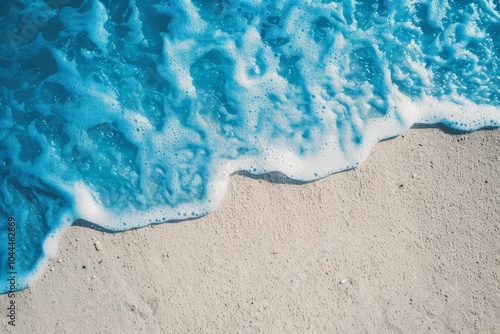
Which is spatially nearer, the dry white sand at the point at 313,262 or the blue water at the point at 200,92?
the dry white sand at the point at 313,262

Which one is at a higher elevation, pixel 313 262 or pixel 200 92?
pixel 200 92

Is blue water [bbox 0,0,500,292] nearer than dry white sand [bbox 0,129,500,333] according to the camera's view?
No

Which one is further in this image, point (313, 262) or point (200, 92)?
point (200, 92)

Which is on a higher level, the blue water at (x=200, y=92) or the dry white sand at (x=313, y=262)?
the blue water at (x=200, y=92)

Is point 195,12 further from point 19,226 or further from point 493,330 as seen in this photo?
point 493,330

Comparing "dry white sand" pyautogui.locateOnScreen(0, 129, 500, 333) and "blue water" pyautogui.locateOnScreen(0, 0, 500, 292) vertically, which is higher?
"blue water" pyautogui.locateOnScreen(0, 0, 500, 292)
